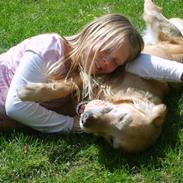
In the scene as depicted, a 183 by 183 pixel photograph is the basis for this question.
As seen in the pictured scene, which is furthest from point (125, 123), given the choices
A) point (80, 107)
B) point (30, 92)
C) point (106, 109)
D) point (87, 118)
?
point (30, 92)

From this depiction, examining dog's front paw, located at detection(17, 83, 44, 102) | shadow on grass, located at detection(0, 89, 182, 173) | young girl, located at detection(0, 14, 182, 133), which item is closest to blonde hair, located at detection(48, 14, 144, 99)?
young girl, located at detection(0, 14, 182, 133)

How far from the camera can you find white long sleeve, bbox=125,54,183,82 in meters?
4.72

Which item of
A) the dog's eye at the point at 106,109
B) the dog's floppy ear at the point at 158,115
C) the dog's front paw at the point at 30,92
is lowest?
the dog's floppy ear at the point at 158,115

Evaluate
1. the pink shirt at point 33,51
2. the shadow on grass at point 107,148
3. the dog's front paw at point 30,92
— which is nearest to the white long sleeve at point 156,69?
the shadow on grass at point 107,148

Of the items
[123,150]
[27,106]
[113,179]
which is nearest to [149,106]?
[123,150]

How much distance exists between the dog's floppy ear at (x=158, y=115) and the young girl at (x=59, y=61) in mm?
453

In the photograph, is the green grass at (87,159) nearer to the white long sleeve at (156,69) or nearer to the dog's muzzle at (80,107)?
the dog's muzzle at (80,107)

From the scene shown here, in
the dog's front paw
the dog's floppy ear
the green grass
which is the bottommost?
the green grass

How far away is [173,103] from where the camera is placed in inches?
200

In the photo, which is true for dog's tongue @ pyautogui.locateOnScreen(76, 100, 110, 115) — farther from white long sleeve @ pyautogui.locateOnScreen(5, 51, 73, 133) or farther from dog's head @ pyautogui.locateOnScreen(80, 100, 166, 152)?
white long sleeve @ pyautogui.locateOnScreen(5, 51, 73, 133)

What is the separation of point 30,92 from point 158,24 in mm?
2288

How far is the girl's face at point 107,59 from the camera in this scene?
4648 mm

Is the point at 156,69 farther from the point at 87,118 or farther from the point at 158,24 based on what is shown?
the point at 158,24

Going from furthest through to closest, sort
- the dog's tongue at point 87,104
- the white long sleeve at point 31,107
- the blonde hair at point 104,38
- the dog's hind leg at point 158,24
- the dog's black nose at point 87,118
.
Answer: the dog's hind leg at point 158,24
the blonde hair at point 104,38
the white long sleeve at point 31,107
the dog's tongue at point 87,104
the dog's black nose at point 87,118
